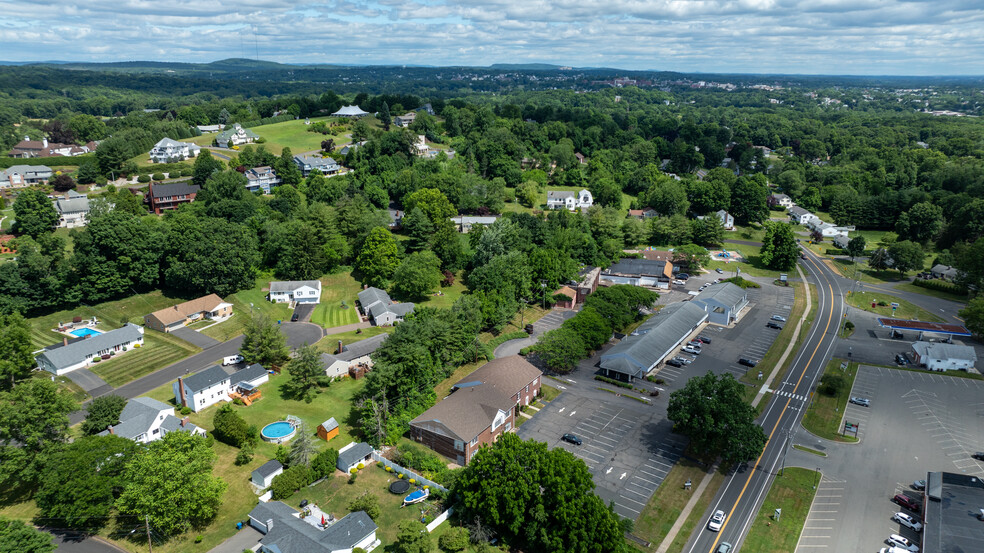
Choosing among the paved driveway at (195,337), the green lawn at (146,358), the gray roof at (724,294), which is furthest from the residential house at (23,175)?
the gray roof at (724,294)

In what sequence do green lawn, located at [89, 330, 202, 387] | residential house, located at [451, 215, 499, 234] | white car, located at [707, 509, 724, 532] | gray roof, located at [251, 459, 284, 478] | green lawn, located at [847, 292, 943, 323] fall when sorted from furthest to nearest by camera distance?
residential house, located at [451, 215, 499, 234] → green lawn, located at [847, 292, 943, 323] → green lawn, located at [89, 330, 202, 387] → gray roof, located at [251, 459, 284, 478] → white car, located at [707, 509, 724, 532]

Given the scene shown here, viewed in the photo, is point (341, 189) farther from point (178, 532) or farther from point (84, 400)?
point (178, 532)

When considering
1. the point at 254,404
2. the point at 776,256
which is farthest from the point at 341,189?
the point at 776,256

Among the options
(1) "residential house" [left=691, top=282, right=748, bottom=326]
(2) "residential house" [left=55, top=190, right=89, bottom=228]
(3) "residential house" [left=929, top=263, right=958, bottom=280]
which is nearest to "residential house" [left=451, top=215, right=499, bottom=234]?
(1) "residential house" [left=691, top=282, right=748, bottom=326]

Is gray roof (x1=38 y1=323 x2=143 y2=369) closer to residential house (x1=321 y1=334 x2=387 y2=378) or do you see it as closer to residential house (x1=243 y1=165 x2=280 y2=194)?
residential house (x1=321 y1=334 x2=387 y2=378)

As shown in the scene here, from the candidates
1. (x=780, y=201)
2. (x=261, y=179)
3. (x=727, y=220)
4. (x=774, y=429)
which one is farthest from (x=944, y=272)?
(x=261, y=179)

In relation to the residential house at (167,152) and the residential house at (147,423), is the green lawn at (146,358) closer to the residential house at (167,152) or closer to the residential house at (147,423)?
the residential house at (147,423)

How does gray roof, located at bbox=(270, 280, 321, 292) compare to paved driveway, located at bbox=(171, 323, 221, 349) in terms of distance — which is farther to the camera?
gray roof, located at bbox=(270, 280, 321, 292)
